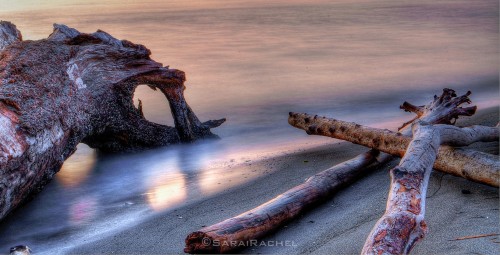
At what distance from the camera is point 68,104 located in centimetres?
482

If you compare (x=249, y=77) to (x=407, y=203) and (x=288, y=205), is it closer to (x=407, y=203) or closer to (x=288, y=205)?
(x=288, y=205)

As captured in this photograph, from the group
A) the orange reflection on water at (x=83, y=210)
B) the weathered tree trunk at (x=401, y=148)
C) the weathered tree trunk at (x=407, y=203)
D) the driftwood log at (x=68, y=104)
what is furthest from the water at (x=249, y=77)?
the weathered tree trunk at (x=407, y=203)

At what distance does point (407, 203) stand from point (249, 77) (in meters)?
7.72

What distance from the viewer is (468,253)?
3.10 metres

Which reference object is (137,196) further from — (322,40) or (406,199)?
(322,40)

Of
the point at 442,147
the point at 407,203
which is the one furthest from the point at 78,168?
the point at 407,203

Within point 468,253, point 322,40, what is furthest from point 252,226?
point 322,40

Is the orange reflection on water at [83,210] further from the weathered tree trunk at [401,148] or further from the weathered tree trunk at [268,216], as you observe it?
the weathered tree trunk at [401,148]

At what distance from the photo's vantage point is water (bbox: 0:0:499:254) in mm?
4602

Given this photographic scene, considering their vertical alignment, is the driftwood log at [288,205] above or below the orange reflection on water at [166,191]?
above

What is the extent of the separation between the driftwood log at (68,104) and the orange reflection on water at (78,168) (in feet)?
0.50

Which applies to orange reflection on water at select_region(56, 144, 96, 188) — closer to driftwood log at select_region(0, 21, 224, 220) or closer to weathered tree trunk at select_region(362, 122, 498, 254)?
driftwood log at select_region(0, 21, 224, 220)

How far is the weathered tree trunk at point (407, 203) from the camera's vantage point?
2.64 meters

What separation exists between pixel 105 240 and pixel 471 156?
7.64ft
